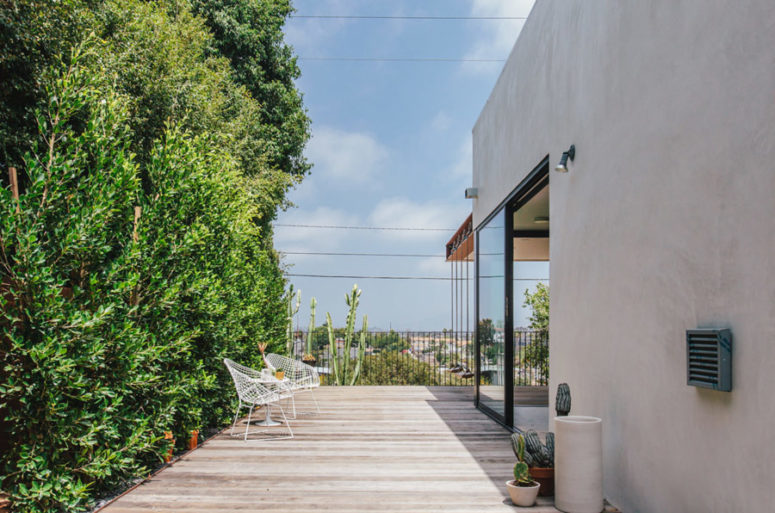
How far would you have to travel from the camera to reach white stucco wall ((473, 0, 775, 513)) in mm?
→ 2131

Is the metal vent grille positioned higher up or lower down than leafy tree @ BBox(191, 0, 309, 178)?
lower down

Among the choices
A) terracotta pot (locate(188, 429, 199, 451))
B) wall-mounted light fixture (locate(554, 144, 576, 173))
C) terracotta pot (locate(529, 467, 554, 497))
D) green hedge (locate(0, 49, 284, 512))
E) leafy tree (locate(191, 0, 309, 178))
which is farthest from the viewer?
leafy tree (locate(191, 0, 309, 178))

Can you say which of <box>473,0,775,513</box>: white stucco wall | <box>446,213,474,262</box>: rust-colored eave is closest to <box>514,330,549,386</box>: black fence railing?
<box>446,213,474,262</box>: rust-colored eave

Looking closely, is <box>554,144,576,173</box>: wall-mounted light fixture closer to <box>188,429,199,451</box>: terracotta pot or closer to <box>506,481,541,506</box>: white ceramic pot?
<box>506,481,541,506</box>: white ceramic pot

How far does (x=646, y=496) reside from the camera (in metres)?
2.99

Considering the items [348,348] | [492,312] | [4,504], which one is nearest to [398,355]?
[348,348]

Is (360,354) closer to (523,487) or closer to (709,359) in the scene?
(523,487)

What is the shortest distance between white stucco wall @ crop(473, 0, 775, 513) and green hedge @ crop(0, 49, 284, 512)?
2.98 metres

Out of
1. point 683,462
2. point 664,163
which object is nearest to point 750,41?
point 664,163

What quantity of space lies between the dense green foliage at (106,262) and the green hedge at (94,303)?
1cm

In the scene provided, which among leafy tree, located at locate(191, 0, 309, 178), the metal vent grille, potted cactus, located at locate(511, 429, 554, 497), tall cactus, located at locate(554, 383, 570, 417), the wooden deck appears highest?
leafy tree, located at locate(191, 0, 309, 178)

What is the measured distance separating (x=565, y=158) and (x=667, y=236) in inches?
65.9

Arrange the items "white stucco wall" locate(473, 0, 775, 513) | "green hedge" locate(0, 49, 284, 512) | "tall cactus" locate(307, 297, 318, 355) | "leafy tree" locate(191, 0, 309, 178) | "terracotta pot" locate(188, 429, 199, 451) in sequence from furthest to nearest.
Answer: "leafy tree" locate(191, 0, 309, 178) < "tall cactus" locate(307, 297, 318, 355) < "terracotta pot" locate(188, 429, 199, 451) < "green hedge" locate(0, 49, 284, 512) < "white stucco wall" locate(473, 0, 775, 513)

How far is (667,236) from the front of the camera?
282cm
